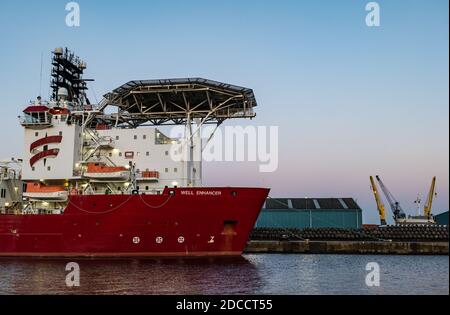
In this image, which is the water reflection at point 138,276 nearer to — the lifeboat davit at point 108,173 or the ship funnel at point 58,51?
the lifeboat davit at point 108,173

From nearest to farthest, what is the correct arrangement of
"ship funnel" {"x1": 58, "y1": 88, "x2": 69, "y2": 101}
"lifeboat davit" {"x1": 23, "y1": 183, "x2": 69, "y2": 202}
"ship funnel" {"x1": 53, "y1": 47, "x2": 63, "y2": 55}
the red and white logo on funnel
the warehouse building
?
1. "lifeboat davit" {"x1": 23, "y1": 183, "x2": 69, "y2": 202}
2. the red and white logo on funnel
3. "ship funnel" {"x1": 58, "y1": 88, "x2": 69, "y2": 101}
4. "ship funnel" {"x1": 53, "y1": 47, "x2": 63, "y2": 55}
5. the warehouse building

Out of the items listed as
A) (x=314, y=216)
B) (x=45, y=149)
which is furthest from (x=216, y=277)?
(x=314, y=216)

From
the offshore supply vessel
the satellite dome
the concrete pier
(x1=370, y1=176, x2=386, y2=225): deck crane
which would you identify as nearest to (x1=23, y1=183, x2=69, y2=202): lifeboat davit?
the offshore supply vessel

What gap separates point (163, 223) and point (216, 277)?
6.73m

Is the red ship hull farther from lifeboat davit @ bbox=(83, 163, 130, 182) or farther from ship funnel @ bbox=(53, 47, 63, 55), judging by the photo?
ship funnel @ bbox=(53, 47, 63, 55)

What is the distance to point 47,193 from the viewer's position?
28375mm

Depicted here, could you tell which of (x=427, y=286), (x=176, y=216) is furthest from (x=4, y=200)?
(x=427, y=286)

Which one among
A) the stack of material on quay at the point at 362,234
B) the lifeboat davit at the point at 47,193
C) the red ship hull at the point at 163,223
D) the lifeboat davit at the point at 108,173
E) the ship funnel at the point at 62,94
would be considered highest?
the ship funnel at the point at 62,94

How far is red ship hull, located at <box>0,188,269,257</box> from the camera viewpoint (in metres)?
25.3

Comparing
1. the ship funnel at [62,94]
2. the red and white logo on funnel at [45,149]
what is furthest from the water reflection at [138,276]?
the ship funnel at [62,94]

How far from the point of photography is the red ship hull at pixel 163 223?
25297mm

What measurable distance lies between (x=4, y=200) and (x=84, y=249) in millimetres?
10930

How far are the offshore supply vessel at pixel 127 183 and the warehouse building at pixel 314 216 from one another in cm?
2419

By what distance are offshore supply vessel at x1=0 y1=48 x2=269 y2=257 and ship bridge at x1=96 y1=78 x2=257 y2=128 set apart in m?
0.07
